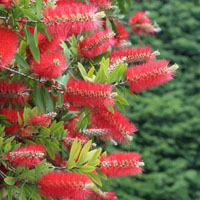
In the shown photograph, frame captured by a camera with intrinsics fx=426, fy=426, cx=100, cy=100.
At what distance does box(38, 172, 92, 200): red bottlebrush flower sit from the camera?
2.96 ft

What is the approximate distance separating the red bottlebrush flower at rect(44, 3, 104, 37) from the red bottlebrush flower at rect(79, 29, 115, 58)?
22 cm

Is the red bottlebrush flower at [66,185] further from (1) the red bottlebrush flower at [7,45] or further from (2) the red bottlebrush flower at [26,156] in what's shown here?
(1) the red bottlebrush flower at [7,45]

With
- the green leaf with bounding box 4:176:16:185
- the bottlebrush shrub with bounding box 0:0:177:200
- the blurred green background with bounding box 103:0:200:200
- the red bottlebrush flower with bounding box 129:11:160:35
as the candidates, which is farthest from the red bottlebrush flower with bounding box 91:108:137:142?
the blurred green background with bounding box 103:0:200:200

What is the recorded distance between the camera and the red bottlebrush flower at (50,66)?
945mm

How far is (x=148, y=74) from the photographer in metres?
1.03

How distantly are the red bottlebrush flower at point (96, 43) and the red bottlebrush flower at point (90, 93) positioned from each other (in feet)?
0.55

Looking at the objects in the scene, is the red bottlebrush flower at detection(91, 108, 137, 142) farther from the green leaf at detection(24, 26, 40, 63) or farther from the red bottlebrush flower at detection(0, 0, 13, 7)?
the red bottlebrush flower at detection(0, 0, 13, 7)

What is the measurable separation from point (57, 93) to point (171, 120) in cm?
359

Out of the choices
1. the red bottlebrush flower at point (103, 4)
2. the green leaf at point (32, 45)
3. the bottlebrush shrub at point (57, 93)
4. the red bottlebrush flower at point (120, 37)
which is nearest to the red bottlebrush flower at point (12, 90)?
the bottlebrush shrub at point (57, 93)

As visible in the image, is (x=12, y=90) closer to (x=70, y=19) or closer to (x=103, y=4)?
(x=70, y=19)

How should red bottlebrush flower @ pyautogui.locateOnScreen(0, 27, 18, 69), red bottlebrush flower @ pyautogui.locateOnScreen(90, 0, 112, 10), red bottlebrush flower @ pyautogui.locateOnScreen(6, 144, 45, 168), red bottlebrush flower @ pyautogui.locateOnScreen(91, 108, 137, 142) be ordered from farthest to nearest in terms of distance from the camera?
red bottlebrush flower @ pyautogui.locateOnScreen(90, 0, 112, 10), red bottlebrush flower @ pyautogui.locateOnScreen(91, 108, 137, 142), red bottlebrush flower @ pyautogui.locateOnScreen(6, 144, 45, 168), red bottlebrush flower @ pyautogui.locateOnScreen(0, 27, 18, 69)

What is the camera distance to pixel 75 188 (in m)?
0.90

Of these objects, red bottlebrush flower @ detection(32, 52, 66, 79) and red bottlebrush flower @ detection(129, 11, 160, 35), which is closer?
red bottlebrush flower @ detection(32, 52, 66, 79)

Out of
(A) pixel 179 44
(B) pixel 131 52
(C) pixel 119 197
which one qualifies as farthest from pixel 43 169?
(A) pixel 179 44
